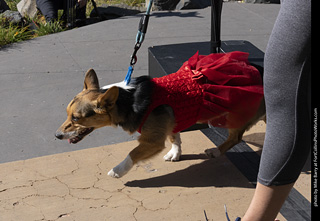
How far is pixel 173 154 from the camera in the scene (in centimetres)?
396

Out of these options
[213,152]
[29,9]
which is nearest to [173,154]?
[213,152]

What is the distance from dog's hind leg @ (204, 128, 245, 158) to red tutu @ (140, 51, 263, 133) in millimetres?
295

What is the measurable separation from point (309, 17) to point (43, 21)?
7728 mm

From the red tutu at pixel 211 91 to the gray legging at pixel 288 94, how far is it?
130 centimetres

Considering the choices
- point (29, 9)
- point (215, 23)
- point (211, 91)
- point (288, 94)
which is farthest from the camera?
point (29, 9)

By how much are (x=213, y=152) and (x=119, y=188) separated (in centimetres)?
92

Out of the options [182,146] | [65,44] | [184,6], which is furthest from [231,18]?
[182,146]

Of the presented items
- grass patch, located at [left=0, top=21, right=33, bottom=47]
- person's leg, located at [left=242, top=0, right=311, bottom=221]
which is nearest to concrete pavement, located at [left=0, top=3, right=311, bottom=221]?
grass patch, located at [left=0, top=21, right=33, bottom=47]

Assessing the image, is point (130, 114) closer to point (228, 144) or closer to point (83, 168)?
point (83, 168)

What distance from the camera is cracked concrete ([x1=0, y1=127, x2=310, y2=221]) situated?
3.25 metres

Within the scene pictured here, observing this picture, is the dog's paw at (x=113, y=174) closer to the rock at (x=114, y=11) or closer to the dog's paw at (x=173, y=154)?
the dog's paw at (x=173, y=154)

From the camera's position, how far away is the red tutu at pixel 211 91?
3.51 metres

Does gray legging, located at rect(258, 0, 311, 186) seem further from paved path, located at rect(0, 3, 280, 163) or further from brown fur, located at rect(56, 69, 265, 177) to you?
paved path, located at rect(0, 3, 280, 163)

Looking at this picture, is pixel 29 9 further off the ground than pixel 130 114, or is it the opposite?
pixel 130 114
